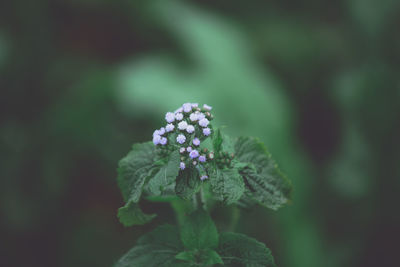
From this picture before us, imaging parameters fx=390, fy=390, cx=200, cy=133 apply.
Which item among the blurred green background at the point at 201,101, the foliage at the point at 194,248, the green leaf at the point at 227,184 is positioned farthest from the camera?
the blurred green background at the point at 201,101

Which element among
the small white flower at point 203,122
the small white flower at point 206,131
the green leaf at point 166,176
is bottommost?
the green leaf at point 166,176

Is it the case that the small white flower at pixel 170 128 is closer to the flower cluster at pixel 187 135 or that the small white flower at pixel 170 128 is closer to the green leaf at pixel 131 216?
the flower cluster at pixel 187 135

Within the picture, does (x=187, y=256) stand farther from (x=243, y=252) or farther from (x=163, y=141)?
(x=163, y=141)

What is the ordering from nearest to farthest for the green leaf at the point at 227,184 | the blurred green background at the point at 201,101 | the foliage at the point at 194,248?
the green leaf at the point at 227,184, the foliage at the point at 194,248, the blurred green background at the point at 201,101

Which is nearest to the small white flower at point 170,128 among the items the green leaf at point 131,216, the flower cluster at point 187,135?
the flower cluster at point 187,135

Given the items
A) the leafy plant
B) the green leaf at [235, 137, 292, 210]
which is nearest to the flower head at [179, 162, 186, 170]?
the leafy plant

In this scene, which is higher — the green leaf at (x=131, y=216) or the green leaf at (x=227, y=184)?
the green leaf at (x=227, y=184)

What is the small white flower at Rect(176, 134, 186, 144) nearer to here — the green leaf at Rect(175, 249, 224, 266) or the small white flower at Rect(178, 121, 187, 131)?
the small white flower at Rect(178, 121, 187, 131)

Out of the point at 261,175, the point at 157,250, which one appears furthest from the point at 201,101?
the point at 157,250

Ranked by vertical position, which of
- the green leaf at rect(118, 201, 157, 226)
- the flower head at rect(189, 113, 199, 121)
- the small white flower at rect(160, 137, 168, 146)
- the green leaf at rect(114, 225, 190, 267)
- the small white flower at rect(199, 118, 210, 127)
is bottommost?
the green leaf at rect(114, 225, 190, 267)
